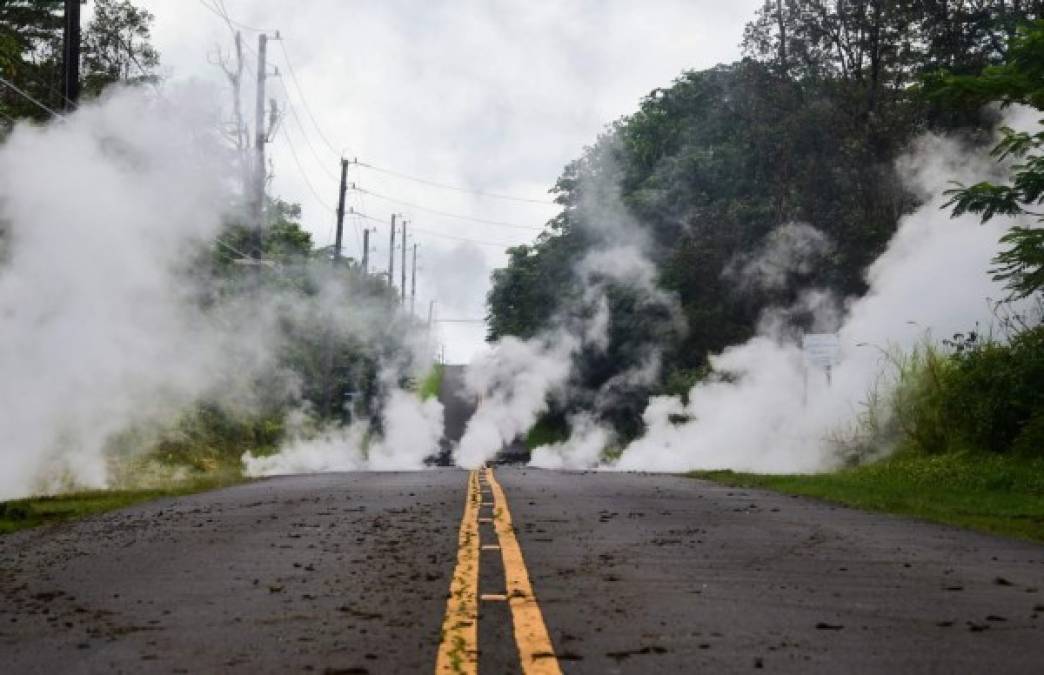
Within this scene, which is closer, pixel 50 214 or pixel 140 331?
pixel 50 214

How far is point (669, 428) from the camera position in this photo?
3812 centimetres

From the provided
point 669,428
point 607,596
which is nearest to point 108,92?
point 669,428

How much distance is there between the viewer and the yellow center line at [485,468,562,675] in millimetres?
4523

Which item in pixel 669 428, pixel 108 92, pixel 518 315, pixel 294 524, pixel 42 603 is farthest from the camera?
pixel 518 315

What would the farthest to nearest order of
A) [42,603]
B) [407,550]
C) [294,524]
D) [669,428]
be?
[669,428] < [294,524] < [407,550] < [42,603]

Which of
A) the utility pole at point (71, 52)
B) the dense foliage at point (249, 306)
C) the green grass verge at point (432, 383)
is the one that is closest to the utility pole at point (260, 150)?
the dense foliage at point (249, 306)

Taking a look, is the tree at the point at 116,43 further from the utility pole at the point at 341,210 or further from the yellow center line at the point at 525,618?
the yellow center line at the point at 525,618

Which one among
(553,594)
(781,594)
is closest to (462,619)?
(553,594)

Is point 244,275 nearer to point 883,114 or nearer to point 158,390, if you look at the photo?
point 158,390

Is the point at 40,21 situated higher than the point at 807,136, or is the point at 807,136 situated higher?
the point at 40,21

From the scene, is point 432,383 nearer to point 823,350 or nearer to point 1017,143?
point 823,350

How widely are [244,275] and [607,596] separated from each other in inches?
1290

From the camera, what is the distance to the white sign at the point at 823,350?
2362 cm

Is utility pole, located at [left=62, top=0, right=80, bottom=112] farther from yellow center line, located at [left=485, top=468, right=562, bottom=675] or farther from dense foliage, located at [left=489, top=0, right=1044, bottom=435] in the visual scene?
dense foliage, located at [left=489, top=0, right=1044, bottom=435]
